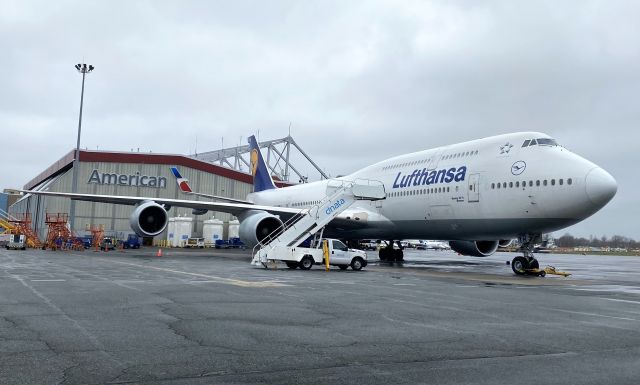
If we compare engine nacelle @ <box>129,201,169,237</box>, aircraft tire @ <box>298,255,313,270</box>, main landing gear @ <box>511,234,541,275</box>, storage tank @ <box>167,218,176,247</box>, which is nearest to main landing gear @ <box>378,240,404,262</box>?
main landing gear @ <box>511,234,541,275</box>

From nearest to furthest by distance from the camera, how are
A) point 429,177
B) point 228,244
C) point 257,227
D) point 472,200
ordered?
point 472,200
point 429,177
point 257,227
point 228,244

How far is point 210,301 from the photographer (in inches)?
388

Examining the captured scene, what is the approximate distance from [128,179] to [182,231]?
7849 mm

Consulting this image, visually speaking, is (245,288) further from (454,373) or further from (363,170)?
(363,170)

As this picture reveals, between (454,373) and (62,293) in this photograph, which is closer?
(454,373)

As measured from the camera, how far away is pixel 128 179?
5638 centimetres

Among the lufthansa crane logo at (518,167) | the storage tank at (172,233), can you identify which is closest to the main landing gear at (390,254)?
the lufthansa crane logo at (518,167)

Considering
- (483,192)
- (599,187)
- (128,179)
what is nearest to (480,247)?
(483,192)

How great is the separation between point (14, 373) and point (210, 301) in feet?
17.3

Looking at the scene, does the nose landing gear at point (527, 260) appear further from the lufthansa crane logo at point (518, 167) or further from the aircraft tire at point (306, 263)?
the aircraft tire at point (306, 263)

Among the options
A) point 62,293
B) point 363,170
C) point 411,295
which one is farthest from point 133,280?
point 363,170

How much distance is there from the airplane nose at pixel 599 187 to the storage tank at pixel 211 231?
4399cm

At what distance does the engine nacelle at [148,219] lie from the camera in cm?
2742

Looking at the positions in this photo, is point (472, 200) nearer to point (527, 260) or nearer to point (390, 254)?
point (527, 260)
